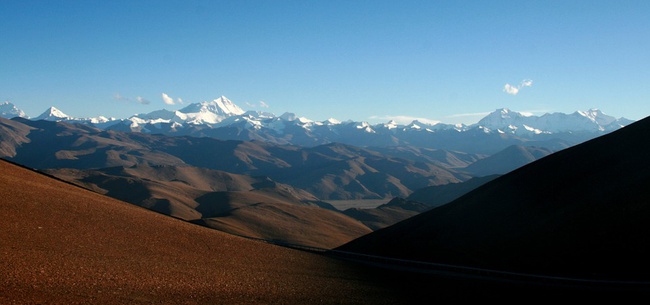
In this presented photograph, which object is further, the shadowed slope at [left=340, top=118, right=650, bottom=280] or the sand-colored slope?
the shadowed slope at [left=340, top=118, right=650, bottom=280]

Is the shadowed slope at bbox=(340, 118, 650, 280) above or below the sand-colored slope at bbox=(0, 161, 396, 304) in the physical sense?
above

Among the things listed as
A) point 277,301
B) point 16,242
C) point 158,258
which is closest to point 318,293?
point 277,301

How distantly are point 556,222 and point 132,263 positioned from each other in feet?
158

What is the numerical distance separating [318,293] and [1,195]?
A: 30395mm

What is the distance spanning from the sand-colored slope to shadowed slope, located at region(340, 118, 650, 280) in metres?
18.3

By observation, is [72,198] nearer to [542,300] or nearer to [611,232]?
[542,300]

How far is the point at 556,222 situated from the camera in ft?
205

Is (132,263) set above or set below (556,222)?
below

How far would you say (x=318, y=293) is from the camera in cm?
4078

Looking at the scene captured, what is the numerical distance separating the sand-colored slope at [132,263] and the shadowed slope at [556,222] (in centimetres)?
1827

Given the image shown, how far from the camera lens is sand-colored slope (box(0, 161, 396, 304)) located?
31.9 m

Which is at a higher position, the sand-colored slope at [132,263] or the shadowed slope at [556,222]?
the shadowed slope at [556,222]

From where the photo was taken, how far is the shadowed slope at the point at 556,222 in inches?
2028

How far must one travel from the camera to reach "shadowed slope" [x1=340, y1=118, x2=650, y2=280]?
51.5 metres
